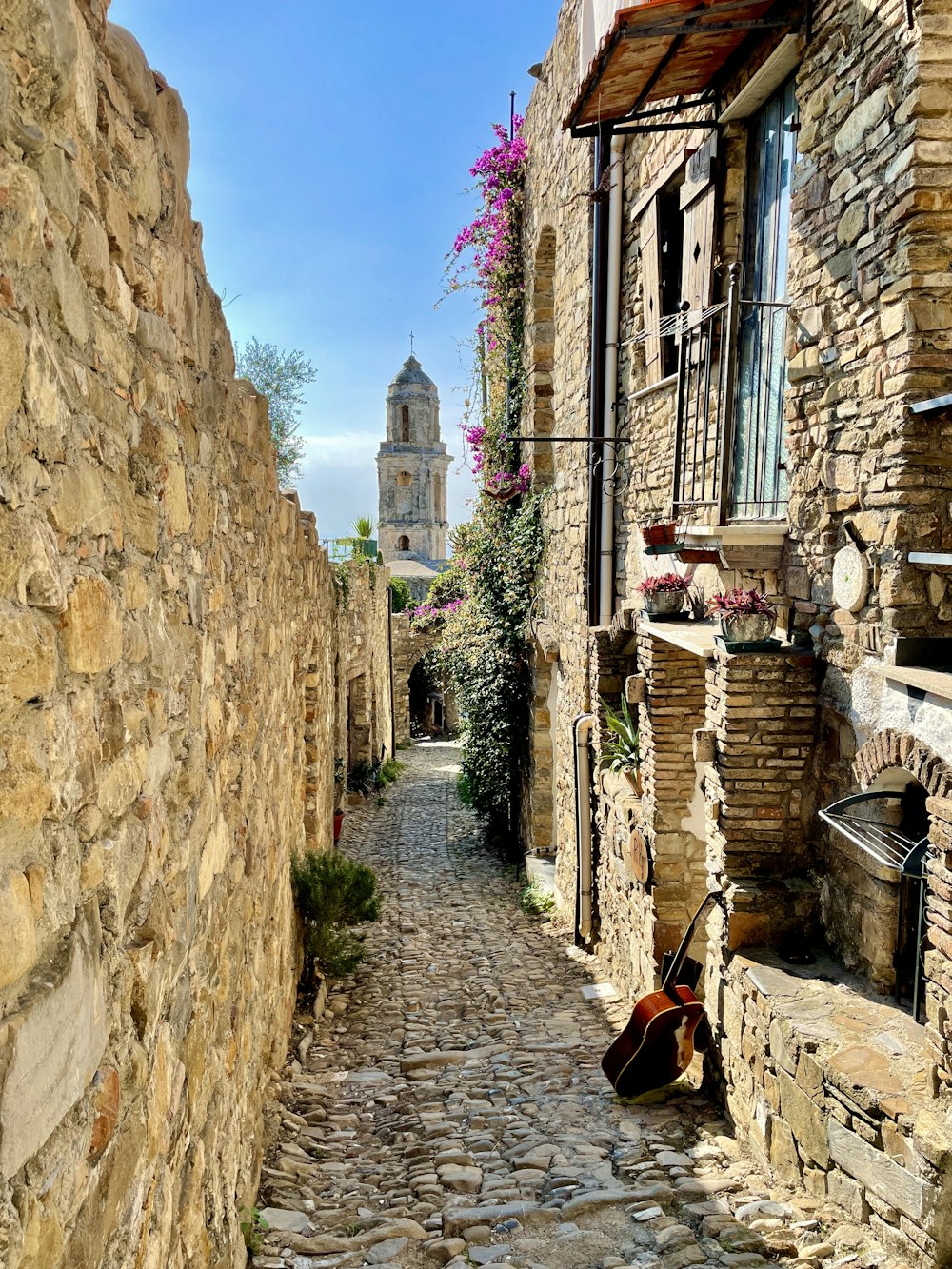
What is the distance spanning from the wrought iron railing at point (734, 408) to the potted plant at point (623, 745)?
6.00 ft

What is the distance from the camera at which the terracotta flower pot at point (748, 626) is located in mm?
3932

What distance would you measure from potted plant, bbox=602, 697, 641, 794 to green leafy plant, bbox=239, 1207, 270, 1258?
144 inches

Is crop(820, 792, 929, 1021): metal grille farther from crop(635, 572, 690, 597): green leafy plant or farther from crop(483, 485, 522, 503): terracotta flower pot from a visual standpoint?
crop(483, 485, 522, 503): terracotta flower pot

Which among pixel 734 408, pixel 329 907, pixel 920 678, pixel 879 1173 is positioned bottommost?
pixel 329 907

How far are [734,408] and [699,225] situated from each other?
142 centimetres

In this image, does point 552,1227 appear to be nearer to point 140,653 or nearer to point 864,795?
point 864,795

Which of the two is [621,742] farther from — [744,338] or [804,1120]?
[804,1120]

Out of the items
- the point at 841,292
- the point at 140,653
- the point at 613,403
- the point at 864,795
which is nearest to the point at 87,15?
the point at 140,653

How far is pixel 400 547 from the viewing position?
41000 mm

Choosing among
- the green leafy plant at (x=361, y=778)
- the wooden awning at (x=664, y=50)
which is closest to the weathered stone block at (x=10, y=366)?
the wooden awning at (x=664, y=50)

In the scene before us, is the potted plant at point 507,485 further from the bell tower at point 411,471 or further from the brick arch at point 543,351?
the bell tower at point 411,471

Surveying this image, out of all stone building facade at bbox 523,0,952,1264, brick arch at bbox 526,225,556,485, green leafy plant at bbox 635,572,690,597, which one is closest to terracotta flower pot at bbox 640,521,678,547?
stone building facade at bbox 523,0,952,1264

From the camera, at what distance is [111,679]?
1.66 m

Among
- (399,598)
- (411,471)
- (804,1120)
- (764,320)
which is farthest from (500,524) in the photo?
(411,471)
